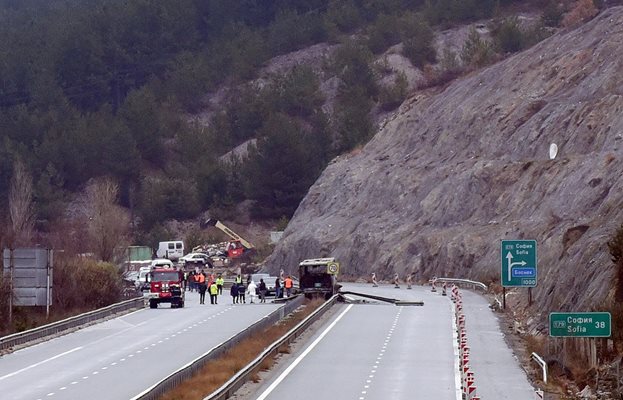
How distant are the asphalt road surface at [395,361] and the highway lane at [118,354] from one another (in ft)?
10.6

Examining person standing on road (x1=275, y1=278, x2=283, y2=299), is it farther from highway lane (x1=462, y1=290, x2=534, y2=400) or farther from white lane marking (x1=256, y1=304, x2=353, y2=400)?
highway lane (x1=462, y1=290, x2=534, y2=400)

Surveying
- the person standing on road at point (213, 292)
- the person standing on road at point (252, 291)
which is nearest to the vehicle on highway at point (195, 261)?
the person standing on road at point (252, 291)

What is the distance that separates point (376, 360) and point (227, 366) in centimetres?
476

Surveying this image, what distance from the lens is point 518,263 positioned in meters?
47.5

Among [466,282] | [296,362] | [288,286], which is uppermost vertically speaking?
[466,282]

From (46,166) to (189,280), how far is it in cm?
4764

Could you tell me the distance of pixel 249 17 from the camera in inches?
6688

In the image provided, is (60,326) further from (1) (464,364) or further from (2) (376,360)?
(1) (464,364)

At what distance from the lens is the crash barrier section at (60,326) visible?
42312 mm

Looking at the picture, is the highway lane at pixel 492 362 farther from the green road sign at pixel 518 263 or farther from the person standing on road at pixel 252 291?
the person standing on road at pixel 252 291

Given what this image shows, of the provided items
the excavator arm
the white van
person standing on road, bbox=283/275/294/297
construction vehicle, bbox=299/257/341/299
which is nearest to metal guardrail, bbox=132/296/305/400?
construction vehicle, bbox=299/257/341/299

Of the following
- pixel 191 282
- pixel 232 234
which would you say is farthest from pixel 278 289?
pixel 232 234

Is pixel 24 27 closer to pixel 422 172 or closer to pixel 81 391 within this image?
pixel 422 172

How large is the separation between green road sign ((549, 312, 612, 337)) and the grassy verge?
24.8 feet
